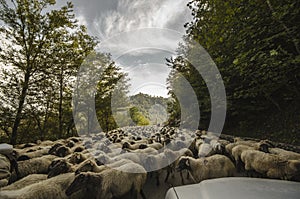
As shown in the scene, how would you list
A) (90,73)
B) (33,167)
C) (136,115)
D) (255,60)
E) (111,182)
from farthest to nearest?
(136,115)
(90,73)
(255,60)
(33,167)
(111,182)

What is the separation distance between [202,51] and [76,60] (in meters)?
11.1

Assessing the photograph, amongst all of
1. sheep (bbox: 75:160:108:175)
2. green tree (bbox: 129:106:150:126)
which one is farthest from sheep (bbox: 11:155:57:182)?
green tree (bbox: 129:106:150:126)

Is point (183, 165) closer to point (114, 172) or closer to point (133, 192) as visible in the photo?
point (133, 192)

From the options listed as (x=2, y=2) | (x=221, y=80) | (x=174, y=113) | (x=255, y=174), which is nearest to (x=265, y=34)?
(x=221, y=80)

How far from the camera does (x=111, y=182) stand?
144 inches

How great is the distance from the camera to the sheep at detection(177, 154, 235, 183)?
4449 millimetres

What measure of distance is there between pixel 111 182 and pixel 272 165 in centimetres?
385

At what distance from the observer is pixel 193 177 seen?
4500mm

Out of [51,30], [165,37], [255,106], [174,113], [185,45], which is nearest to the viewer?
[165,37]

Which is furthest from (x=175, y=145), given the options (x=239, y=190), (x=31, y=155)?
(x=239, y=190)

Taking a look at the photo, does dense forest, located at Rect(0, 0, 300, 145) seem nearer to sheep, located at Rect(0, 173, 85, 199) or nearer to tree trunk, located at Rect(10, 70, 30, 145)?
tree trunk, located at Rect(10, 70, 30, 145)

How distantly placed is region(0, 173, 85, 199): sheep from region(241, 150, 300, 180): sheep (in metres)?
4.34

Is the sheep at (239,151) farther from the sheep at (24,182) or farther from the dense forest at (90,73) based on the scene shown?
the sheep at (24,182)

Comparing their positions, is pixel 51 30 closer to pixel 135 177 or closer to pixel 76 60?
pixel 76 60
